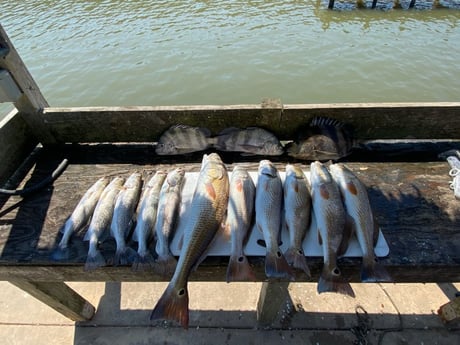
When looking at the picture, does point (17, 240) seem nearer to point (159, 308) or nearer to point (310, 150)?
point (159, 308)

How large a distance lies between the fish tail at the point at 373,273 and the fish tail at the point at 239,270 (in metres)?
0.78

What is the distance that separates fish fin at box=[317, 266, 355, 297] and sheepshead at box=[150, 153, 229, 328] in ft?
2.76

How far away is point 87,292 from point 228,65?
32.3ft

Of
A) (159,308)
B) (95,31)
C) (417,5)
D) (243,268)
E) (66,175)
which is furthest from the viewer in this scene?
(417,5)

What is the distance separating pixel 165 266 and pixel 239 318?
69.6 inches

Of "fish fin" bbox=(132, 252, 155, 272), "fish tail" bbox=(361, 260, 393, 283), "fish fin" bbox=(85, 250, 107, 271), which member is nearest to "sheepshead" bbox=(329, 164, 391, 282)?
"fish tail" bbox=(361, 260, 393, 283)

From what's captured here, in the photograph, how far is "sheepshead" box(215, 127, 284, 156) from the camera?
309 centimetres

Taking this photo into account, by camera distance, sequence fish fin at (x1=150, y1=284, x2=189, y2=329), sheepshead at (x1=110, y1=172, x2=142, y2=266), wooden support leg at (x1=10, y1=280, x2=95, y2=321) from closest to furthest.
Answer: fish fin at (x1=150, y1=284, x2=189, y2=329)
sheepshead at (x1=110, y1=172, x2=142, y2=266)
wooden support leg at (x1=10, y1=280, x2=95, y2=321)

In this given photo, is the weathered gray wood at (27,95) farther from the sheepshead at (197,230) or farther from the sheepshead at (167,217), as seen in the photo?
the sheepshead at (197,230)

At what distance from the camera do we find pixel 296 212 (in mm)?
2326

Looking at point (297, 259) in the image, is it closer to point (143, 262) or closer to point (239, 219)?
point (239, 219)

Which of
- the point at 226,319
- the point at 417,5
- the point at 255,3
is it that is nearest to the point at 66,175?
the point at 226,319

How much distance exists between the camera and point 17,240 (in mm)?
2354

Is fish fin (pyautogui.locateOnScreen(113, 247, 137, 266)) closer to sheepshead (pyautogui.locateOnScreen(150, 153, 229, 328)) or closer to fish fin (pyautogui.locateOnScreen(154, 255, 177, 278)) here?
fish fin (pyautogui.locateOnScreen(154, 255, 177, 278))
